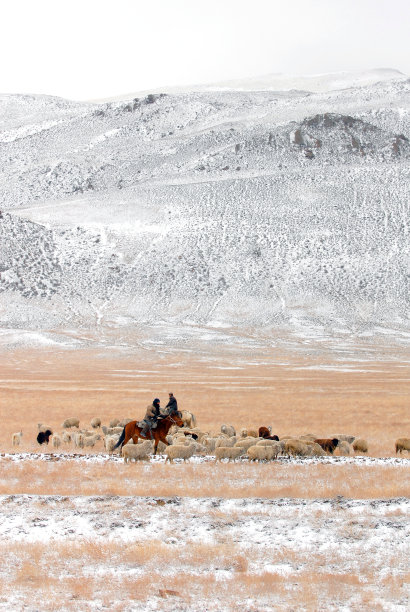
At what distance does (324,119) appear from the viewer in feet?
611

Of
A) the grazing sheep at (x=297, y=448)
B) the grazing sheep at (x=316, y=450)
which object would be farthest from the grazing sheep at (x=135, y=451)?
the grazing sheep at (x=316, y=450)

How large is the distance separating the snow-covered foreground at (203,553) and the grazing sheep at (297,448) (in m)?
6.18

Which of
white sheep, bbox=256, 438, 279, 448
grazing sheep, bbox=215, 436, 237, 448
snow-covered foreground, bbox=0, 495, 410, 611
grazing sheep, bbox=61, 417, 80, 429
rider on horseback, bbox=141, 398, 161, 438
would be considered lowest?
grazing sheep, bbox=61, 417, 80, 429

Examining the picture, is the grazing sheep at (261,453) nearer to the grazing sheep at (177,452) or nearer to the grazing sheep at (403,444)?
the grazing sheep at (177,452)

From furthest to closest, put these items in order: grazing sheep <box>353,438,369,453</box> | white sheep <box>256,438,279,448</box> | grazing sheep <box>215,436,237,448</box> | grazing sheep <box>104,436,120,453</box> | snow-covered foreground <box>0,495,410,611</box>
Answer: grazing sheep <box>353,438,369,453</box> → grazing sheep <box>104,436,120,453</box> → grazing sheep <box>215,436,237,448</box> → white sheep <box>256,438,279,448</box> → snow-covered foreground <box>0,495,410,611</box>

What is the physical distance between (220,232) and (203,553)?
413 ft

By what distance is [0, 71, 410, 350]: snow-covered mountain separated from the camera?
11019 centimetres

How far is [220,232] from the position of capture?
134750mm

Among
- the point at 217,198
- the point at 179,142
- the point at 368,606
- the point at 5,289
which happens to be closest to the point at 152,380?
the point at 368,606

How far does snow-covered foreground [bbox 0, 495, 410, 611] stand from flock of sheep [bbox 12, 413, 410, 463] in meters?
4.54

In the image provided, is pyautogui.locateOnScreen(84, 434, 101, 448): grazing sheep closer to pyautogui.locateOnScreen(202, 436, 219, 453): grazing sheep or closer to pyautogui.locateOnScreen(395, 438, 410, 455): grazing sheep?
pyautogui.locateOnScreen(202, 436, 219, 453): grazing sheep

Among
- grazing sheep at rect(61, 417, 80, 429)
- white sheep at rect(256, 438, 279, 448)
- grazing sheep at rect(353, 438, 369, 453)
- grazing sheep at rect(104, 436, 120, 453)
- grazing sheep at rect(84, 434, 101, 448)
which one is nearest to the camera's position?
white sheep at rect(256, 438, 279, 448)

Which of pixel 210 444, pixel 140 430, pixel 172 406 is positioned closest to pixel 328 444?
pixel 210 444

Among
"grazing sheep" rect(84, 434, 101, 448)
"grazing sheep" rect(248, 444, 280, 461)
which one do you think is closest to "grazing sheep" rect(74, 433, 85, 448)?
"grazing sheep" rect(84, 434, 101, 448)
